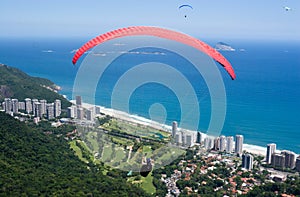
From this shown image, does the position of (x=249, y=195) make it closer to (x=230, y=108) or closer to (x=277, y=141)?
(x=277, y=141)

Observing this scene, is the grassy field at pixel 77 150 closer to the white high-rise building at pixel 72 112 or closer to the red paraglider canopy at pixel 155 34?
the white high-rise building at pixel 72 112

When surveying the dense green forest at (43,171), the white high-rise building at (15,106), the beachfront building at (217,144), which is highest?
the white high-rise building at (15,106)

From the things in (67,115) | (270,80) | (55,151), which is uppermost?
(270,80)

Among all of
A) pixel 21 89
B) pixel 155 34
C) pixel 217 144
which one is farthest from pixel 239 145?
pixel 21 89

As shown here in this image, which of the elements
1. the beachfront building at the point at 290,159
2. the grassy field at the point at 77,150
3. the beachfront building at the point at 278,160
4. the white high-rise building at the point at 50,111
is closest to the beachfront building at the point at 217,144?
the beachfront building at the point at 278,160

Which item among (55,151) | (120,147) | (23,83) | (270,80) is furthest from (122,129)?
(270,80)

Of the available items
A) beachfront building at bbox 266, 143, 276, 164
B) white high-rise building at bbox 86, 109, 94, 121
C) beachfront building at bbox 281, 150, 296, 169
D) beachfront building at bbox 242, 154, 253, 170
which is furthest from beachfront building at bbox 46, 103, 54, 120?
beachfront building at bbox 281, 150, 296, 169

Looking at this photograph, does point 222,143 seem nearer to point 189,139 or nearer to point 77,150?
point 189,139

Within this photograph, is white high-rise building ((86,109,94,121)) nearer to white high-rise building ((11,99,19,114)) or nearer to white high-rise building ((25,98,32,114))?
white high-rise building ((25,98,32,114))
